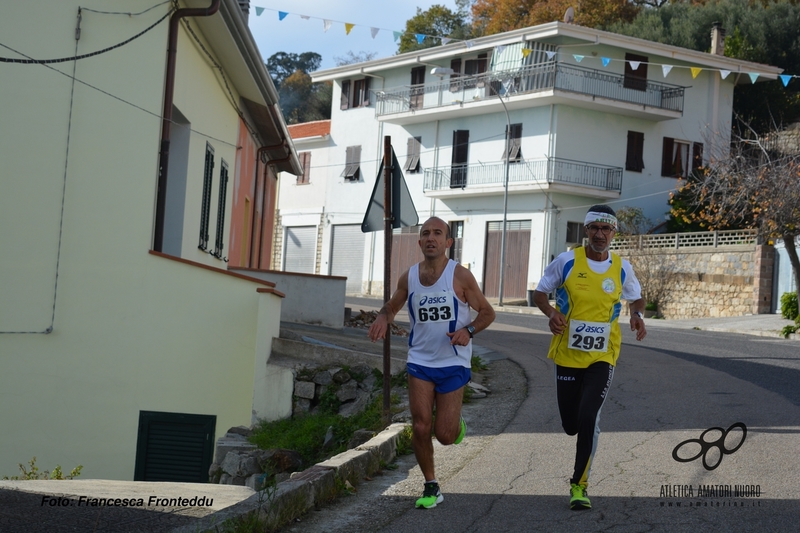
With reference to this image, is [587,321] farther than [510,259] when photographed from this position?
No

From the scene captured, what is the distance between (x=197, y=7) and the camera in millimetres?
11539

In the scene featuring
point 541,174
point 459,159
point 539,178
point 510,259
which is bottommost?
point 510,259

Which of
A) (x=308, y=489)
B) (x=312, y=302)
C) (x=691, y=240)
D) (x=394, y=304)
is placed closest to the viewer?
(x=308, y=489)

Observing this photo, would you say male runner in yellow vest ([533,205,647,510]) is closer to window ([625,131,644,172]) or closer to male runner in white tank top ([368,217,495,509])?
male runner in white tank top ([368,217,495,509])

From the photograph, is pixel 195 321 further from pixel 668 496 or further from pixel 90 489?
pixel 668 496

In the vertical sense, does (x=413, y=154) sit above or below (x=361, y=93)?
below

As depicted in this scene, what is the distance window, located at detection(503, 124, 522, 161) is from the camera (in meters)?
39.0

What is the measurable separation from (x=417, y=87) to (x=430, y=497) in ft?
126

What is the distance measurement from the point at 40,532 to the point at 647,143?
3695cm

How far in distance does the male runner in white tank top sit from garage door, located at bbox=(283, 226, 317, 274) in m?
41.5

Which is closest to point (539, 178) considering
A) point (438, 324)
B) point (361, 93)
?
point (361, 93)

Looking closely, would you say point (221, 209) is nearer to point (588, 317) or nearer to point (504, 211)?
point (588, 317)

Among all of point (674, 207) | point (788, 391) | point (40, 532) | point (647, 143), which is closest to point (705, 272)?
point (674, 207)

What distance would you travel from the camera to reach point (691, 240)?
108ft
